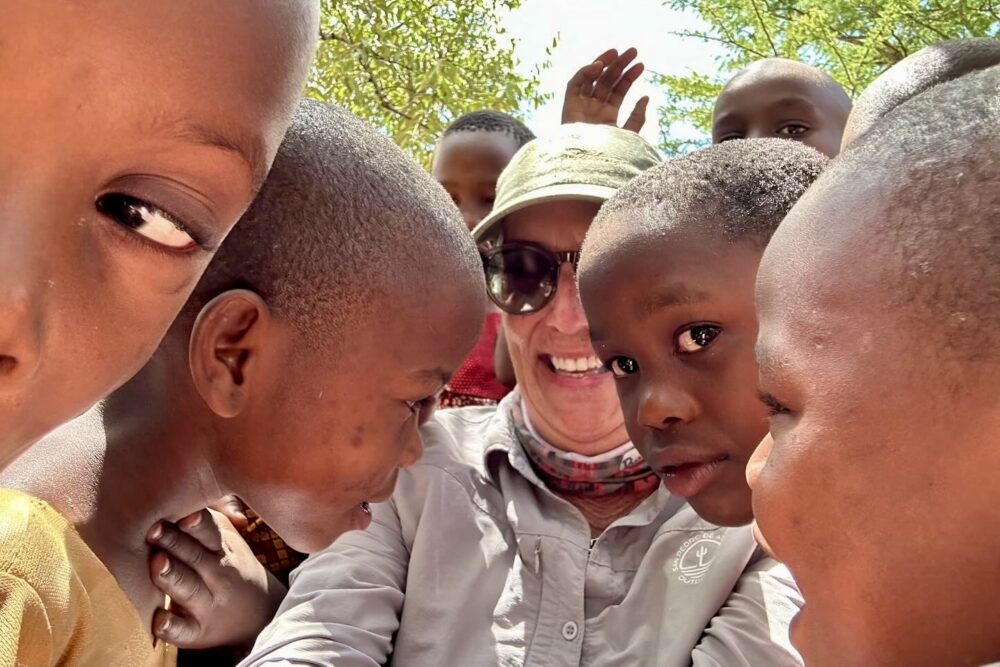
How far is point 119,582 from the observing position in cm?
147

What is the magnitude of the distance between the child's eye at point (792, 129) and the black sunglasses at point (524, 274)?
1914mm

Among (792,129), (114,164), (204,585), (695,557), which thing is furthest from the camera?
(792,129)

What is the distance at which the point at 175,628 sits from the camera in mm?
1631

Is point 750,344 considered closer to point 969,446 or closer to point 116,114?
point 969,446

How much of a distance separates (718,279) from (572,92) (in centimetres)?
230

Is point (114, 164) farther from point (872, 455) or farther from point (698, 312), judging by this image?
point (698, 312)

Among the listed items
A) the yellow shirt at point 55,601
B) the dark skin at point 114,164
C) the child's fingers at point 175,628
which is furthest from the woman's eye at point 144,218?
the child's fingers at point 175,628

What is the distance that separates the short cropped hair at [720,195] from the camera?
172cm

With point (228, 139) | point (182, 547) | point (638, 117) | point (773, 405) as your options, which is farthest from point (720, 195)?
point (638, 117)

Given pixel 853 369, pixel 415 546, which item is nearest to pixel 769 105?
pixel 415 546

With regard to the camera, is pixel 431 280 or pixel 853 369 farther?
pixel 431 280

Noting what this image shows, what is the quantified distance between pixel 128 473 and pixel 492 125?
9.39 feet

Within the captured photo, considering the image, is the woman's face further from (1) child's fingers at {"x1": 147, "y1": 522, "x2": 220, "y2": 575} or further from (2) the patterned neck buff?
(1) child's fingers at {"x1": 147, "y1": 522, "x2": 220, "y2": 575}

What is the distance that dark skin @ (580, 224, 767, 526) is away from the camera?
1.67m
